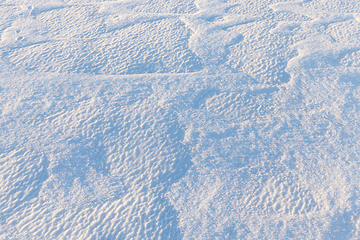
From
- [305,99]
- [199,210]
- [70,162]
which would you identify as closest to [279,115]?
[305,99]

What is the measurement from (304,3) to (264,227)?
0.86 m

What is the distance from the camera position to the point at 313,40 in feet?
3.26

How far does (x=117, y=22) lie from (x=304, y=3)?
0.66m

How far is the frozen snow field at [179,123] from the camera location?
2.09ft

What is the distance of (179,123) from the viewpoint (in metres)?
0.78

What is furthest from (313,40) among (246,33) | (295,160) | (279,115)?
(295,160)

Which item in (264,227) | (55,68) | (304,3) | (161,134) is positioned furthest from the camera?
(304,3)

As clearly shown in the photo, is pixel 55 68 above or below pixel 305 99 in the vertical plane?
above

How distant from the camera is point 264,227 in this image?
2.05ft

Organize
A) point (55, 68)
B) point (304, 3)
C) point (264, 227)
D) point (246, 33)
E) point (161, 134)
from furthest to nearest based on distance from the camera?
point (304, 3) < point (246, 33) < point (55, 68) < point (161, 134) < point (264, 227)

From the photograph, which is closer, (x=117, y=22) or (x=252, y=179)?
(x=252, y=179)

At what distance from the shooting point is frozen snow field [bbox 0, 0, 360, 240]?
638 millimetres

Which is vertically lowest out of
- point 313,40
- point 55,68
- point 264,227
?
point 264,227

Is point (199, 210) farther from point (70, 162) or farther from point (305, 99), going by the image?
point (305, 99)
